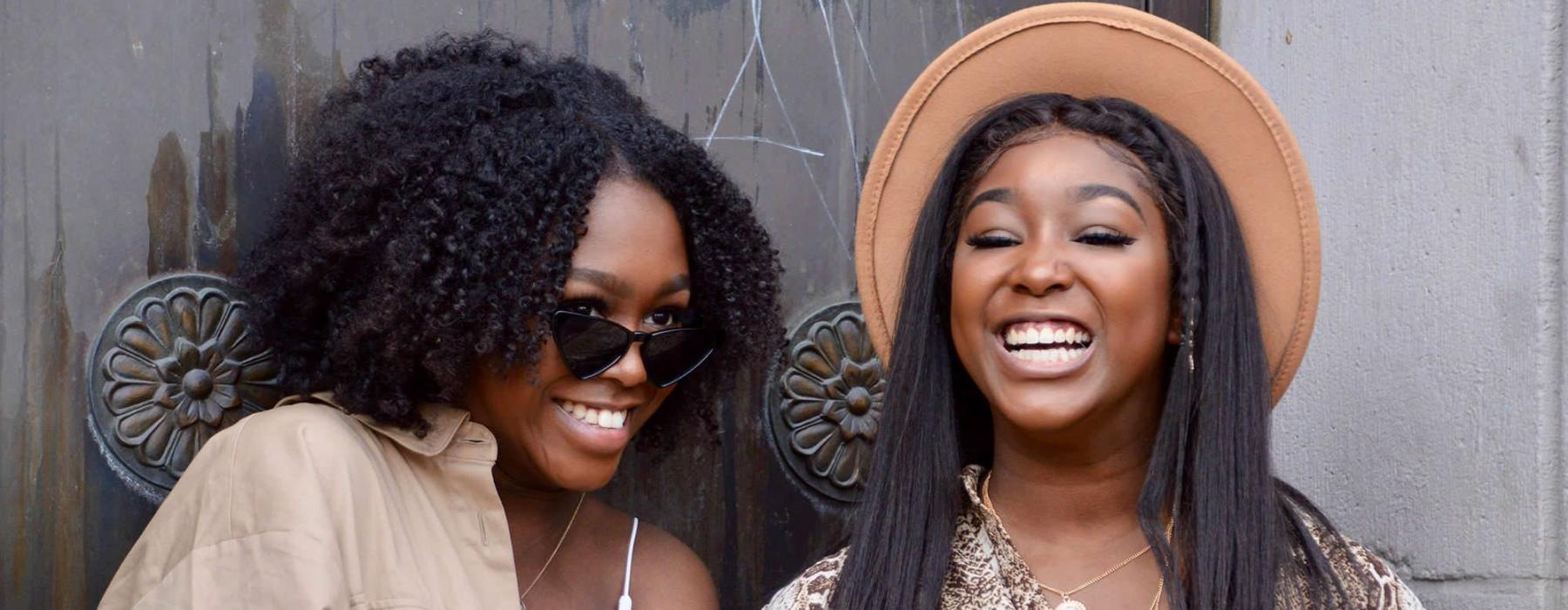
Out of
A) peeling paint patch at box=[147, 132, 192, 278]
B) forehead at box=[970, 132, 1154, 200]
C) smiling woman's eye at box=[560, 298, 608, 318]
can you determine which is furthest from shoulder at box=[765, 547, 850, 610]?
peeling paint patch at box=[147, 132, 192, 278]

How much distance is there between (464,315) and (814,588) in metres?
0.66

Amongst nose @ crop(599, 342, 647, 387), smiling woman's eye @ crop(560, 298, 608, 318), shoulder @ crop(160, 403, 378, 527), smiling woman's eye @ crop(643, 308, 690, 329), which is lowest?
shoulder @ crop(160, 403, 378, 527)

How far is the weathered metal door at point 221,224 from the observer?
8.61 ft

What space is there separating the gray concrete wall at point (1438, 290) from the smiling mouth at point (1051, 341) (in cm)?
68

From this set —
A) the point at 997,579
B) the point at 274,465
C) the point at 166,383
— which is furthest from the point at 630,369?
the point at 166,383

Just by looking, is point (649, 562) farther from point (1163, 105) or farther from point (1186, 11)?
point (1186, 11)

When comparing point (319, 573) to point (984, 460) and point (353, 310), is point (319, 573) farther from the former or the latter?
point (984, 460)

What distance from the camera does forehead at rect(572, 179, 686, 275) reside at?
7.63ft

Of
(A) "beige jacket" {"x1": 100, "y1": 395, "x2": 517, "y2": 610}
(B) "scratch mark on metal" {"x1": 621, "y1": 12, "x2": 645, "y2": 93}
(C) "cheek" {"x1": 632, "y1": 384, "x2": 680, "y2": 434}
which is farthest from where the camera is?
(B) "scratch mark on metal" {"x1": 621, "y1": 12, "x2": 645, "y2": 93}

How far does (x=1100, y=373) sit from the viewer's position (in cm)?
225

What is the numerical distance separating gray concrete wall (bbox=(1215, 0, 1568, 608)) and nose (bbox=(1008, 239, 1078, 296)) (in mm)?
721

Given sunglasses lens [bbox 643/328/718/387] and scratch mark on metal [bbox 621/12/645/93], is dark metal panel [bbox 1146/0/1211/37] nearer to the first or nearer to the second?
scratch mark on metal [bbox 621/12/645/93]

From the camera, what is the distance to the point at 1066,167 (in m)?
2.32

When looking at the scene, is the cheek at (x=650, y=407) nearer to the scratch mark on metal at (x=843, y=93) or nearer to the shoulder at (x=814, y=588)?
the shoulder at (x=814, y=588)
